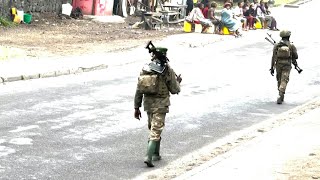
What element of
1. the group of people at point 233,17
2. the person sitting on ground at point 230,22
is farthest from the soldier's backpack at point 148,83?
the person sitting on ground at point 230,22

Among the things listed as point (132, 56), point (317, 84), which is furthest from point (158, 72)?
point (132, 56)

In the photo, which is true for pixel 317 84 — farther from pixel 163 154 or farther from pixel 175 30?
pixel 175 30

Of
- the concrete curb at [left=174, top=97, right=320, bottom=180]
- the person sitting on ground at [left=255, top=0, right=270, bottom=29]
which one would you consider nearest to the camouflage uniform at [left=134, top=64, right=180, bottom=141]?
the concrete curb at [left=174, top=97, right=320, bottom=180]

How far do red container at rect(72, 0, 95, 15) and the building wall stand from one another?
970 millimetres

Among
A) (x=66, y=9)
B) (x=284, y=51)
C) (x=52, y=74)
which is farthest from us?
(x=66, y=9)

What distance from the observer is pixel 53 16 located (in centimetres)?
3588

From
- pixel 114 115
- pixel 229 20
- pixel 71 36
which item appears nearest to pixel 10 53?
pixel 71 36

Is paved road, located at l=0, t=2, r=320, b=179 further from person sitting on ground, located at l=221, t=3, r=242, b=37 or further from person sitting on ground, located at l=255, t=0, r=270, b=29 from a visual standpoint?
person sitting on ground, located at l=255, t=0, r=270, b=29

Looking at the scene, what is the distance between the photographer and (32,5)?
113 feet

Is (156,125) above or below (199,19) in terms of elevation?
above

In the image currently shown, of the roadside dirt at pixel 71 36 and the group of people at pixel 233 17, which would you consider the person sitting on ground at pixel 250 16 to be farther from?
the roadside dirt at pixel 71 36

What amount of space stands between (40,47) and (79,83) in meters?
7.57

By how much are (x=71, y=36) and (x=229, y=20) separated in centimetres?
800

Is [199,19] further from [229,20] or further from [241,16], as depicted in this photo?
[241,16]
